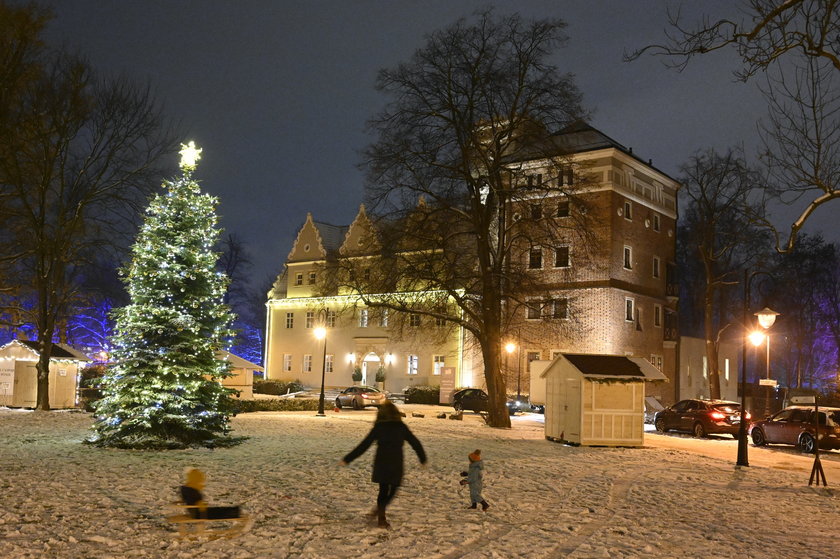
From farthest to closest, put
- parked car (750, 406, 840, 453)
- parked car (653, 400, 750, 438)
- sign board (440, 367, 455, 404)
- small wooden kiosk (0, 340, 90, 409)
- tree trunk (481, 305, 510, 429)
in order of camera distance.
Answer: sign board (440, 367, 455, 404) < small wooden kiosk (0, 340, 90, 409) < parked car (653, 400, 750, 438) < tree trunk (481, 305, 510, 429) < parked car (750, 406, 840, 453)

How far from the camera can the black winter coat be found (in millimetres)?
10820

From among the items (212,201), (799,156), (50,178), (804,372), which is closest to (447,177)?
(212,201)

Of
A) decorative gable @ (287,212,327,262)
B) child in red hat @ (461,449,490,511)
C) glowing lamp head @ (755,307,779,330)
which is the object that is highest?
decorative gable @ (287,212,327,262)

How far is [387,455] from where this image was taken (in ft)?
→ 35.7

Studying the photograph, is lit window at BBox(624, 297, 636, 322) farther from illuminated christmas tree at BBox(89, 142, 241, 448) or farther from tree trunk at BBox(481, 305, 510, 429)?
illuminated christmas tree at BBox(89, 142, 241, 448)

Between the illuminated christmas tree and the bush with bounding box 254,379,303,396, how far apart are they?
4036cm

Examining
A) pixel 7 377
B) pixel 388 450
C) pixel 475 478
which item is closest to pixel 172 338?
pixel 475 478

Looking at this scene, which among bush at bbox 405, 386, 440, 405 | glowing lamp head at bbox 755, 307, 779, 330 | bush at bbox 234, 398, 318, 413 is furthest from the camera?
bush at bbox 405, 386, 440, 405

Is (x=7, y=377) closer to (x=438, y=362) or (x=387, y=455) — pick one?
(x=438, y=362)

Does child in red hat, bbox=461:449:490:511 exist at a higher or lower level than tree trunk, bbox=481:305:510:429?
lower

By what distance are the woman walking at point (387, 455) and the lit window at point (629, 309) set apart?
138 ft

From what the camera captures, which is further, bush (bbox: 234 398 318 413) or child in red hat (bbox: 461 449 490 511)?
bush (bbox: 234 398 318 413)

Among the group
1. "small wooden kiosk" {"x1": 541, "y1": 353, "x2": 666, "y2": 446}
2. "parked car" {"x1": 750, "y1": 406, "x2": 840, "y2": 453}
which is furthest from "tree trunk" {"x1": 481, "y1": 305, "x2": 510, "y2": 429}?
"parked car" {"x1": 750, "y1": 406, "x2": 840, "y2": 453}

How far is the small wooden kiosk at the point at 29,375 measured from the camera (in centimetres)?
3638
